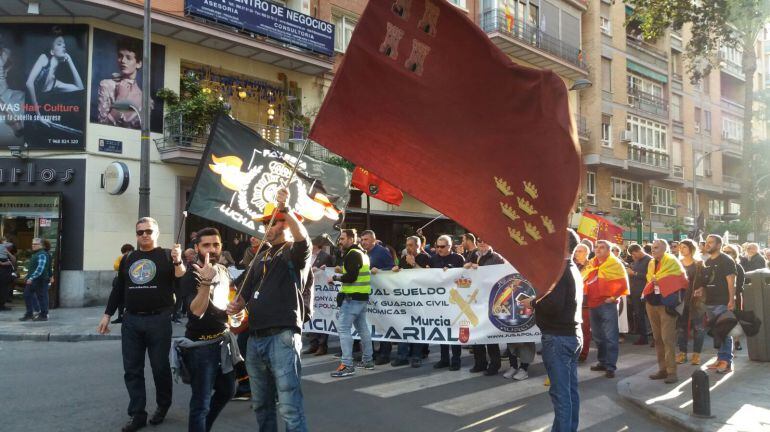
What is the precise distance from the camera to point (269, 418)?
13.8ft

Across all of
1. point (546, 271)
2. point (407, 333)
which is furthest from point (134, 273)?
point (407, 333)

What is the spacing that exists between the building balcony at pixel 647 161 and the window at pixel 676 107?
3975 millimetres

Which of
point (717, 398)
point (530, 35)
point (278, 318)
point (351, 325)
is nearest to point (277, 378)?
point (278, 318)

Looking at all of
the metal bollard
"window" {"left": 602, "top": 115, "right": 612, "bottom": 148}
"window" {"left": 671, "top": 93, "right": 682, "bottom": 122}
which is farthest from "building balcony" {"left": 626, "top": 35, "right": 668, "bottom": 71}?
the metal bollard

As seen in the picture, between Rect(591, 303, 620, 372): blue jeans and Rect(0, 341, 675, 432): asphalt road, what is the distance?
28 centimetres

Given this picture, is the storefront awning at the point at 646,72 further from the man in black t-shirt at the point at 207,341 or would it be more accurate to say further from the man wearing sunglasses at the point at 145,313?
the man in black t-shirt at the point at 207,341

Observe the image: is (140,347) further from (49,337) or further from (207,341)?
(49,337)

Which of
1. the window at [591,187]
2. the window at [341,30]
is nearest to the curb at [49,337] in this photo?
the window at [341,30]

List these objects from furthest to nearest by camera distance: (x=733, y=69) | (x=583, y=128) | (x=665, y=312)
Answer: (x=733, y=69) → (x=583, y=128) → (x=665, y=312)

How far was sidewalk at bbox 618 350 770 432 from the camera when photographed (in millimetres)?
5777

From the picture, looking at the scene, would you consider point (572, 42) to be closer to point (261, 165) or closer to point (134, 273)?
point (261, 165)

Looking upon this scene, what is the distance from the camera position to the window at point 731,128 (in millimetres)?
44553

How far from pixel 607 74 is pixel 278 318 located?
32793mm

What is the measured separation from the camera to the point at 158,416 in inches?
217
